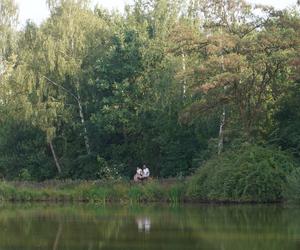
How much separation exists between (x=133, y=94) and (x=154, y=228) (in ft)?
76.0

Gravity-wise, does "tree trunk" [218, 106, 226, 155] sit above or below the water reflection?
above

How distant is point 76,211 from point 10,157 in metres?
18.7

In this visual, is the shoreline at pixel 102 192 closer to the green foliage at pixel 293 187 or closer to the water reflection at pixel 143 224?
the green foliage at pixel 293 187

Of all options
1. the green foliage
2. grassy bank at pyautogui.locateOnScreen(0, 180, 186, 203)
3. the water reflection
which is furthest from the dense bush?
the water reflection

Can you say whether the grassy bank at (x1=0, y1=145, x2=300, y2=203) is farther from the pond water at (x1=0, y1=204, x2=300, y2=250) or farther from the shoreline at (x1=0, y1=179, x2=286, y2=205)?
the pond water at (x1=0, y1=204, x2=300, y2=250)

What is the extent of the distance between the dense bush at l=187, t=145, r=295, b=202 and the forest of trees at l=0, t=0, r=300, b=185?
1.55m

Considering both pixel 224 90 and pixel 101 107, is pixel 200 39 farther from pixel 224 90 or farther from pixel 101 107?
pixel 101 107

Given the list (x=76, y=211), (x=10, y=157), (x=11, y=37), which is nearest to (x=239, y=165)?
(x=76, y=211)

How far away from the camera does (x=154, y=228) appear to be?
20875 mm

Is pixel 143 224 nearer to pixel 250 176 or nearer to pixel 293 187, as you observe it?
pixel 293 187

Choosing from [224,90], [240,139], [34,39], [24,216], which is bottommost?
[24,216]

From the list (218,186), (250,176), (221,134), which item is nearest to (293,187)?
(250,176)

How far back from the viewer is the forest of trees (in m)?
34.3

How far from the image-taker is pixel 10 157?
153ft
